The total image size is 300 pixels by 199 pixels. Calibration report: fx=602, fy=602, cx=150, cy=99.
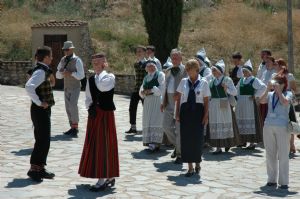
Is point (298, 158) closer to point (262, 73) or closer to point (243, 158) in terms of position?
point (243, 158)

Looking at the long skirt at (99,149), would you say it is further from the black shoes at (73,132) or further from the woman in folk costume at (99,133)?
the black shoes at (73,132)

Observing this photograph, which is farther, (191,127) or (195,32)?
(195,32)

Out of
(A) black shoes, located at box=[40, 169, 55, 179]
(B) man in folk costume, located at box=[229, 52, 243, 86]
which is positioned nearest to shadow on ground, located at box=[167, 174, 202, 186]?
(A) black shoes, located at box=[40, 169, 55, 179]

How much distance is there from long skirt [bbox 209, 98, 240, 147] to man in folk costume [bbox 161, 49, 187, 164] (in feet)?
3.19

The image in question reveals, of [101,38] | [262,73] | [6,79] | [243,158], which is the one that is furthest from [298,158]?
[101,38]

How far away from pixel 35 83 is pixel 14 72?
1496 cm

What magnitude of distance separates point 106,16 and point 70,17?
2.22 meters

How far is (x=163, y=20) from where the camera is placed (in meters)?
22.0

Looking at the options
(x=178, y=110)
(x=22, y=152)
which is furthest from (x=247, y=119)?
(x=22, y=152)

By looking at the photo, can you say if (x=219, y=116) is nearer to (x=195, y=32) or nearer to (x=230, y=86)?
(x=230, y=86)

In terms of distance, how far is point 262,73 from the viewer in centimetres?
1255

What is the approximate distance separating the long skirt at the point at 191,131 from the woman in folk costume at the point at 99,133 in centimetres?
146

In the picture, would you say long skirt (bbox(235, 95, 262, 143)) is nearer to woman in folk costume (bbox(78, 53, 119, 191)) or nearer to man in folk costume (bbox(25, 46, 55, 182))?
woman in folk costume (bbox(78, 53, 119, 191))

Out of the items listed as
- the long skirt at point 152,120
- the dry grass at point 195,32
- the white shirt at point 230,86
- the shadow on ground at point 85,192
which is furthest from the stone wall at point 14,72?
the shadow on ground at point 85,192
